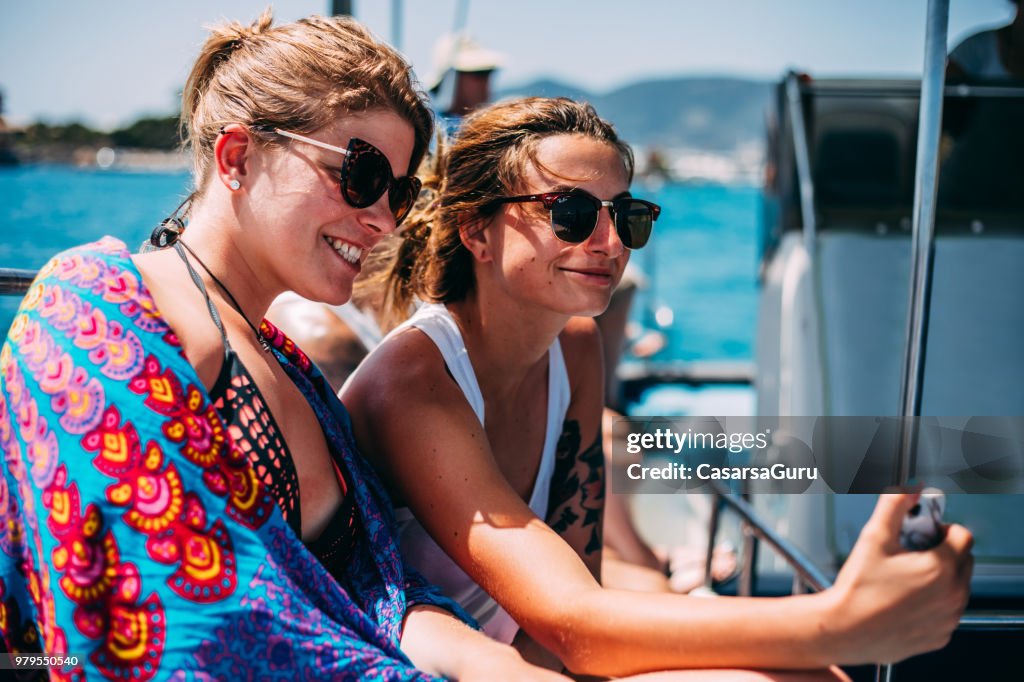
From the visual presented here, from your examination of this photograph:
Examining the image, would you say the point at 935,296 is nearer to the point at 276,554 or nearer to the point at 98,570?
the point at 276,554

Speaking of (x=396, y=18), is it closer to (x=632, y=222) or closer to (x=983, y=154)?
(x=983, y=154)

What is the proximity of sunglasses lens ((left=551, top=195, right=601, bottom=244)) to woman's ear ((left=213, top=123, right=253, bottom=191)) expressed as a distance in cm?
61

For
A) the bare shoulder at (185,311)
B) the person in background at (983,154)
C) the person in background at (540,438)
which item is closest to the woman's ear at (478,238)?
the person in background at (540,438)

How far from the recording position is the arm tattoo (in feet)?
6.70

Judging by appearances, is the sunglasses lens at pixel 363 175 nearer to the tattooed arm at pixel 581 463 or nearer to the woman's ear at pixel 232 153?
the woman's ear at pixel 232 153

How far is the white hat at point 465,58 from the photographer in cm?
464

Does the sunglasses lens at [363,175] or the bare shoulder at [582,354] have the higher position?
the sunglasses lens at [363,175]

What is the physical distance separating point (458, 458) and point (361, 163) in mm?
549

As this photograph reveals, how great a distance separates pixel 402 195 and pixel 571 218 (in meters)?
0.35

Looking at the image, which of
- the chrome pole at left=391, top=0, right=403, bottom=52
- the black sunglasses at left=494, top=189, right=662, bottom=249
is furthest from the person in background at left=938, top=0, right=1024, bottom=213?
the chrome pole at left=391, top=0, right=403, bottom=52

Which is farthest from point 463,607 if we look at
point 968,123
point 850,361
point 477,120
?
point 968,123

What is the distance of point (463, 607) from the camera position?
1798mm
